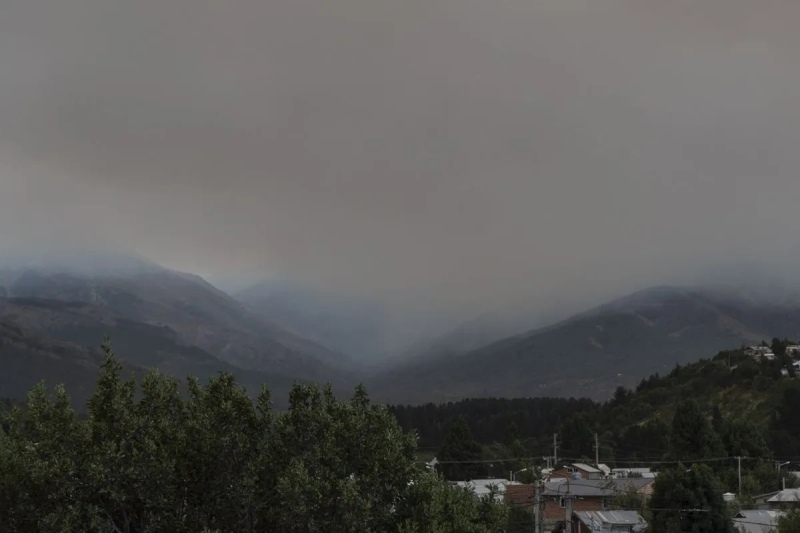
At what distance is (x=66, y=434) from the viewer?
25984 millimetres

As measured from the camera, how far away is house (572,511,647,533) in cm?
→ 8069

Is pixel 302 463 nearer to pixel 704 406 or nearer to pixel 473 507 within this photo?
pixel 473 507

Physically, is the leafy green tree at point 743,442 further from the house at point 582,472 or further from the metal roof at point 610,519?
the metal roof at point 610,519

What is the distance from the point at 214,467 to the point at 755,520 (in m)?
68.4

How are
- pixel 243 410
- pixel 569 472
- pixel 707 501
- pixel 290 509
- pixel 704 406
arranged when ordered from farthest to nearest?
pixel 704 406, pixel 569 472, pixel 707 501, pixel 243 410, pixel 290 509

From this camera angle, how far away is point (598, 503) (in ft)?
Answer: 332

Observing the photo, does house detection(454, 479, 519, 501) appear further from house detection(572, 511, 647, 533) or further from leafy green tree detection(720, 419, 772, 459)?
leafy green tree detection(720, 419, 772, 459)

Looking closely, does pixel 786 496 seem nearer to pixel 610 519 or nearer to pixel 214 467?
pixel 610 519

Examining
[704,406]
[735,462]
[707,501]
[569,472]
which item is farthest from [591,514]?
[704,406]

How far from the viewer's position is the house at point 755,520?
248 feet

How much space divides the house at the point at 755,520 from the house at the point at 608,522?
854 cm

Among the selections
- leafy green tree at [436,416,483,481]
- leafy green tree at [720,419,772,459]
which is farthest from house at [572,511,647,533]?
leafy green tree at [436,416,483,481]

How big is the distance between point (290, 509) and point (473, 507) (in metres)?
6.54

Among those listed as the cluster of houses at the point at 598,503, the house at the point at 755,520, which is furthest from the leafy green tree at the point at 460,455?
the house at the point at 755,520
